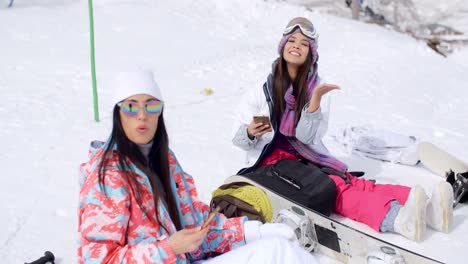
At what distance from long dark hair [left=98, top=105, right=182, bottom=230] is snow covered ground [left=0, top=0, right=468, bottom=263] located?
116 cm

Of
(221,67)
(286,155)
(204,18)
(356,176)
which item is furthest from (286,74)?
(204,18)

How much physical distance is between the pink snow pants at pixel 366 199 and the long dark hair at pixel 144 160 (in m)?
1.55

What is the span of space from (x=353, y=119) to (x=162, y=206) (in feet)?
12.2

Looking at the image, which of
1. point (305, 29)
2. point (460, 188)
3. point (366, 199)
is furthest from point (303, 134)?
point (460, 188)

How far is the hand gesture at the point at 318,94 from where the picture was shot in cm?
328

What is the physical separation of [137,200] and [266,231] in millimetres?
649

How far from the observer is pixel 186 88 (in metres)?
6.20

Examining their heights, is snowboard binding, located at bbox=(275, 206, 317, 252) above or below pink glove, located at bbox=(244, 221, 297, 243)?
below

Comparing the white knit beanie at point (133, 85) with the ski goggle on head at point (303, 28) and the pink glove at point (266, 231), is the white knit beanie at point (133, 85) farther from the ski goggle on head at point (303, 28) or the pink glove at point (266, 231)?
the ski goggle on head at point (303, 28)

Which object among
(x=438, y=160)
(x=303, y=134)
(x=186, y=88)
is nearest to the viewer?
(x=303, y=134)

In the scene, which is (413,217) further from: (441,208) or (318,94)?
(318,94)

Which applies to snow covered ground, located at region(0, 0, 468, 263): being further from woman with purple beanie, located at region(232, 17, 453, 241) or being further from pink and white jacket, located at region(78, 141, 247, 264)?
pink and white jacket, located at region(78, 141, 247, 264)

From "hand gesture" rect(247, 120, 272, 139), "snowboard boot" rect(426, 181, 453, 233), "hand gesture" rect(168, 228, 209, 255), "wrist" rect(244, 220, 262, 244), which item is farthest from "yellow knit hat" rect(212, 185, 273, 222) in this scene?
"hand gesture" rect(168, 228, 209, 255)

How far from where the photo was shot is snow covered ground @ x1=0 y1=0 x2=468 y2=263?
3727 mm
